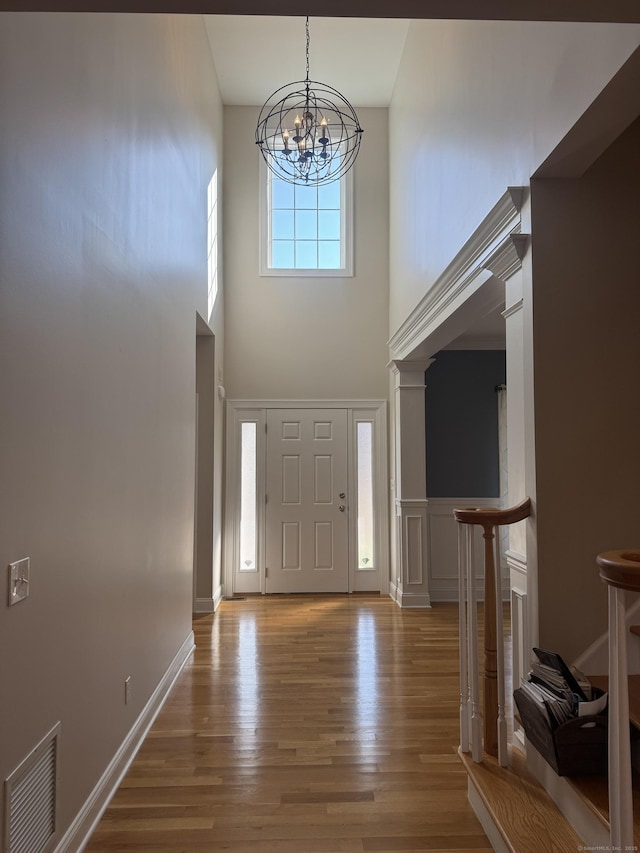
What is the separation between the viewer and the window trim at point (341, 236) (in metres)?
6.69

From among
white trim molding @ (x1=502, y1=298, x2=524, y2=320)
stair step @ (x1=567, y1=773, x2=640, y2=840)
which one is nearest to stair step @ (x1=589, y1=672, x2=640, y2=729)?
stair step @ (x1=567, y1=773, x2=640, y2=840)

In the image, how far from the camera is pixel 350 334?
6676 mm

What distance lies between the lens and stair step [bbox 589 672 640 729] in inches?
73.3

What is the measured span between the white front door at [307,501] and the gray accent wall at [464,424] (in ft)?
3.20

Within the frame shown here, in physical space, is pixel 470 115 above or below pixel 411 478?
above

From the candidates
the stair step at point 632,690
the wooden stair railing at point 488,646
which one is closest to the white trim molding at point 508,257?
the wooden stair railing at point 488,646

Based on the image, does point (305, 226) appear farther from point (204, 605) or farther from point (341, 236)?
point (204, 605)

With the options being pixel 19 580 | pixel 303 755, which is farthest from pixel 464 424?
pixel 19 580

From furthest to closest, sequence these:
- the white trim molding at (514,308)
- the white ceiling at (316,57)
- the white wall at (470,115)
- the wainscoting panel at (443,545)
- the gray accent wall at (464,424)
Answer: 1. the gray accent wall at (464,424)
2. the wainscoting panel at (443,545)
3. the white ceiling at (316,57)
4. the white trim molding at (514,308)
5. the white wall at (470,115)

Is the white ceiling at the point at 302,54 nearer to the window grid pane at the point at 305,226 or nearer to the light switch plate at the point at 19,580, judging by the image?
the window grid pane at the point at 305,226

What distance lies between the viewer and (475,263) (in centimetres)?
332

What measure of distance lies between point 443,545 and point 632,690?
4.37 metres

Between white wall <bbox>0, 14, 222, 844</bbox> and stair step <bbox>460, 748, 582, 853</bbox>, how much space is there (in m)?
1.45

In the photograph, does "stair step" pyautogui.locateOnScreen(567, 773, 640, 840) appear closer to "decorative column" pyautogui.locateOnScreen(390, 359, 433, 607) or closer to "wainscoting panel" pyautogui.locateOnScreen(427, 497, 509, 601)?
"decorative column" pyautogui.locateOnScreen(390, 359, 433, 607)
